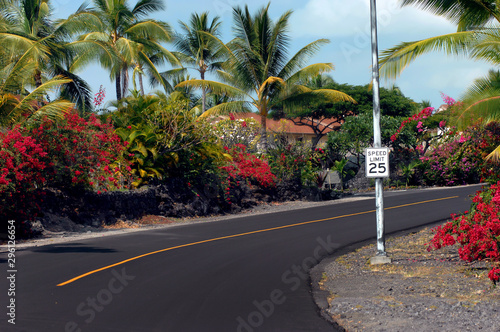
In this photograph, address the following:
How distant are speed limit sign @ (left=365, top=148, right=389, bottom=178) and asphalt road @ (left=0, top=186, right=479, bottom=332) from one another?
8.30ft

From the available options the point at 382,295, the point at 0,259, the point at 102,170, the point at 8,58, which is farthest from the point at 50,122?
the point at 382,295

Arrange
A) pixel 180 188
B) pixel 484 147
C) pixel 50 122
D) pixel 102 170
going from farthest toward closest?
pixel 180 188
pixel 102 170
pixel 50 122
pixel 484 147

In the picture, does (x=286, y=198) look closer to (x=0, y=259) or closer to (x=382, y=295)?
(x=0, y=259)

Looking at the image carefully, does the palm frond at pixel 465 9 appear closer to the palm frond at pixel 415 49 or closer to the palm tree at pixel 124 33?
the palm frond at pixel 415 49

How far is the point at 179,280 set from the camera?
32.4 feet

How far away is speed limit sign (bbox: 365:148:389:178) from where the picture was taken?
11477mm

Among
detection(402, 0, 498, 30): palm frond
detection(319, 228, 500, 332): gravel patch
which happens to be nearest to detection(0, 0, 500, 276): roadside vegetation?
detection(402, 0, 498, 30): palm frond

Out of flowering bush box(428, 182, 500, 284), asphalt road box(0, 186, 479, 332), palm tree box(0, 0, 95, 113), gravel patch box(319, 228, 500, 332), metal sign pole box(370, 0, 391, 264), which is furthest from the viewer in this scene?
palm tree box(0, 0, 95, 113)

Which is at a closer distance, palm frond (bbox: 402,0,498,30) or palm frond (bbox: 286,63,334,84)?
palm frond (bbox: 402,0,498,30)

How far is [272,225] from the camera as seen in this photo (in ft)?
63.3

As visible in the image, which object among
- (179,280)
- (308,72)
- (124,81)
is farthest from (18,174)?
(124,81)

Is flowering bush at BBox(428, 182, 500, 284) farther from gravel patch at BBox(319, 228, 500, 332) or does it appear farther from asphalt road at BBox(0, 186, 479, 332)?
asphalt road at BBox(0, 186, 479, 332)

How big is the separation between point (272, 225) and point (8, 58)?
40.0 feet

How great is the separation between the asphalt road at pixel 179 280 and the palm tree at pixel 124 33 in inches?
637
